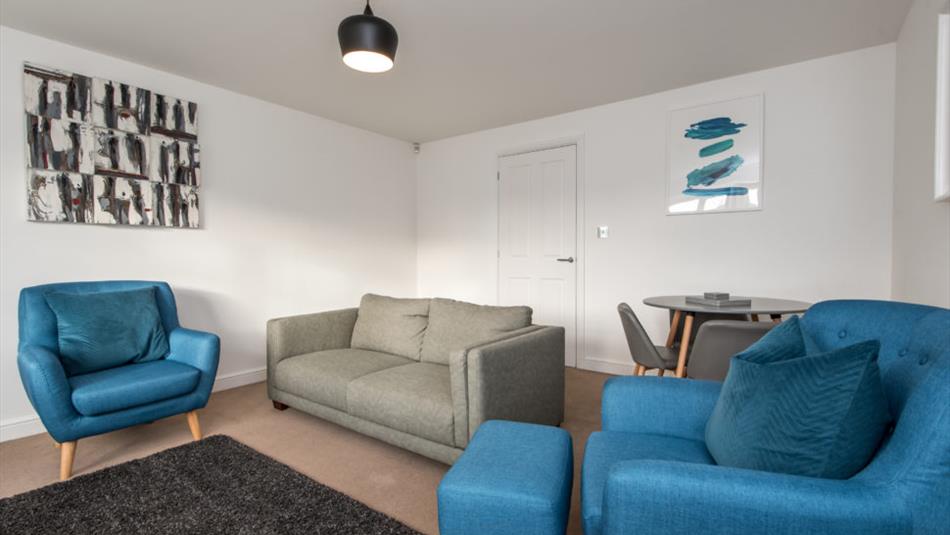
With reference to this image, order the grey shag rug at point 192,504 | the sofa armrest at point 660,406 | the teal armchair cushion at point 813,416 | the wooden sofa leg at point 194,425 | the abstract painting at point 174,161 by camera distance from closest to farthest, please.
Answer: the teal armchair cushion at point 813,416
the sofa armrest at point 660,406
the grey shag rug at point 192,504
the wooden sofa leg at point 194,425
the abstract painting at point 174,161

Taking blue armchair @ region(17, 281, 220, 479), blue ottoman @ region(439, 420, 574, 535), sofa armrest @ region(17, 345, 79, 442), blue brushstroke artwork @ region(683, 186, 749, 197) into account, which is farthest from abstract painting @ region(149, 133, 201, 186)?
blue brushstroke artwork @ region(683, 186, 749, 197)

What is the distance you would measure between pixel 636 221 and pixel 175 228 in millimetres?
3676

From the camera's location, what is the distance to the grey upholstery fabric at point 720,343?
2152mm

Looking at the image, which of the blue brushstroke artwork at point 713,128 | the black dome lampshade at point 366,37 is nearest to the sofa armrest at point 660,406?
the black dome lampshade at point 366,37

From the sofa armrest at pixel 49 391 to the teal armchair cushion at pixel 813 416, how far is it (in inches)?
107

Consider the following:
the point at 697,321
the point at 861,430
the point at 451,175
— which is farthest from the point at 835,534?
the point at 451,175

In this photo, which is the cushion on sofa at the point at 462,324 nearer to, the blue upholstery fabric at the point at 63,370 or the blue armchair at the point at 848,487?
the blue upholstery fabric at the point at 63,370

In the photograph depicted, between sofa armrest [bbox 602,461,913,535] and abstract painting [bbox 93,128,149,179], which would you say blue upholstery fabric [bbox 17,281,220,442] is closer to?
abstract painting [bbox 93,128,149,179]

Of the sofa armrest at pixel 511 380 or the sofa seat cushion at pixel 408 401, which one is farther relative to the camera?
the sofa seat cushion at pixel 408 401

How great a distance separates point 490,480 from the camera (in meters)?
1.27

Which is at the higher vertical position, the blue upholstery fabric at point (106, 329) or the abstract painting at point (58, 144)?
the abstract painting at point (58, 144)

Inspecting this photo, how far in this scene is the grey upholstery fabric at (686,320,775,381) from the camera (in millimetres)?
2152

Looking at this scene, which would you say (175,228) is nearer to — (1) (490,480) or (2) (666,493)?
(1) (490,480)

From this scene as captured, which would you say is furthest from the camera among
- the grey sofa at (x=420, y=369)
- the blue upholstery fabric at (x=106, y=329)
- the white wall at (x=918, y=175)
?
the blue upholstery fabric at (x=106, y=329)
